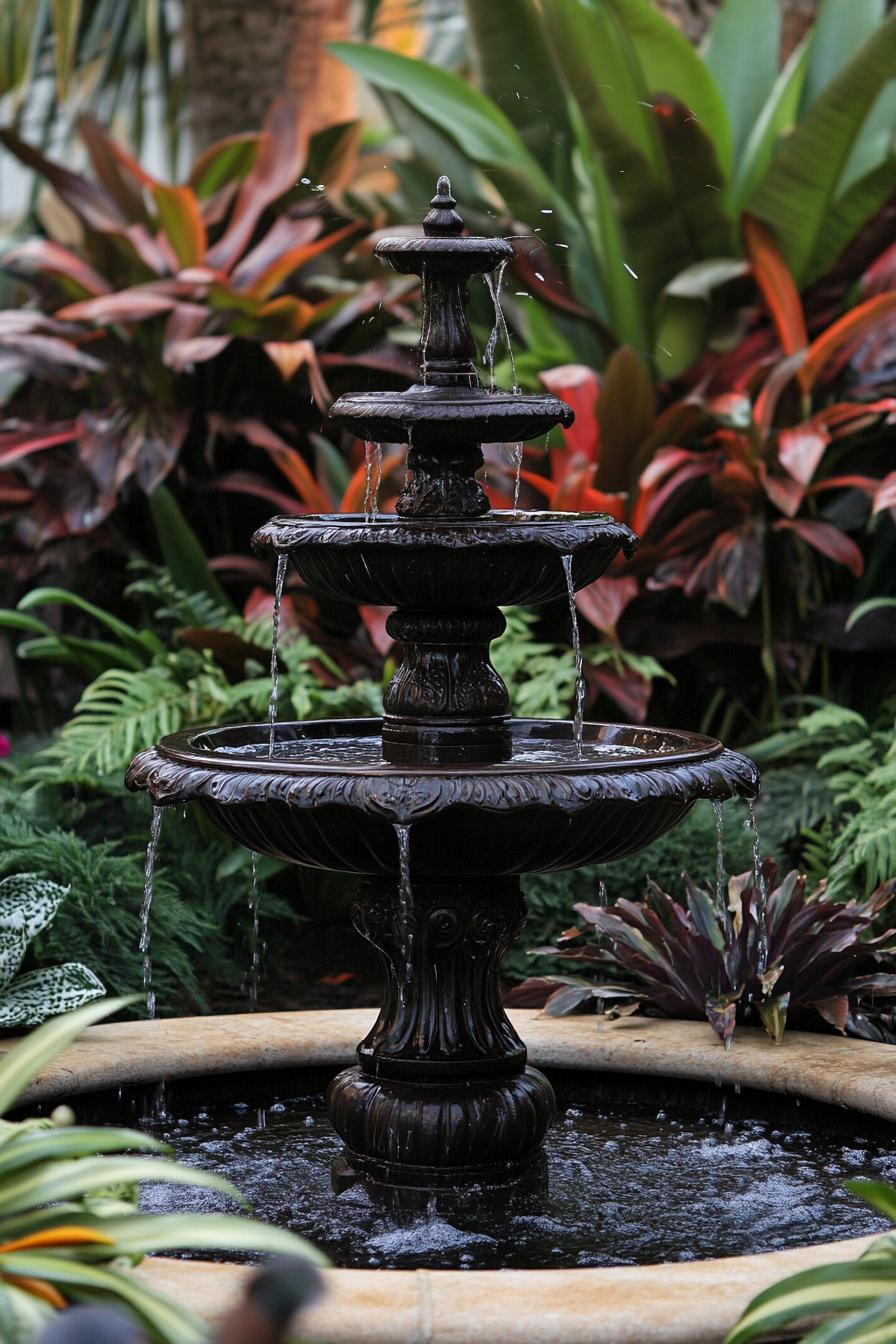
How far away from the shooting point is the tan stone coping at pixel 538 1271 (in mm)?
2967

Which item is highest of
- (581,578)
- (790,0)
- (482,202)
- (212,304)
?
(790,0)

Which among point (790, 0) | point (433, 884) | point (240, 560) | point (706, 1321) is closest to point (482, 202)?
point (240, 560)

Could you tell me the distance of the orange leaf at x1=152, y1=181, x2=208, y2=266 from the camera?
344 inches

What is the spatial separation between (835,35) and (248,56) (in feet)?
12.7

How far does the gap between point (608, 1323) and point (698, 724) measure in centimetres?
518

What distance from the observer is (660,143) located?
825cm

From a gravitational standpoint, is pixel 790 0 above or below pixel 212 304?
above

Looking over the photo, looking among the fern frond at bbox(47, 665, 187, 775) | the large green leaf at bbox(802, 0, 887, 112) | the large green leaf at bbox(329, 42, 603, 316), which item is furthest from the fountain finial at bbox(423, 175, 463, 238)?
the large green leaf at bbox(802, 0, 887, 112)

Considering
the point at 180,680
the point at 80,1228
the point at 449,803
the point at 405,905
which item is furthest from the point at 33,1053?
the point at 180,680

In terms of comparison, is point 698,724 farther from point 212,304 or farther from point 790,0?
point 790,0

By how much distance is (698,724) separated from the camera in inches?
316

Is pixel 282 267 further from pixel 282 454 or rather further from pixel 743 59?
pixel 743 59

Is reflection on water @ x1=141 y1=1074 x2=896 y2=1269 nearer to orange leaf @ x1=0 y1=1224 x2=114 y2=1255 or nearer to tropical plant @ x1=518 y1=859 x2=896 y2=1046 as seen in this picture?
tropical plant @ x1=518 y1=859 x2=896 y2=1046

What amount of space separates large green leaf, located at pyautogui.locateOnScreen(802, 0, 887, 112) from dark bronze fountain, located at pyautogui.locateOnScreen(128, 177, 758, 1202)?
574cm
